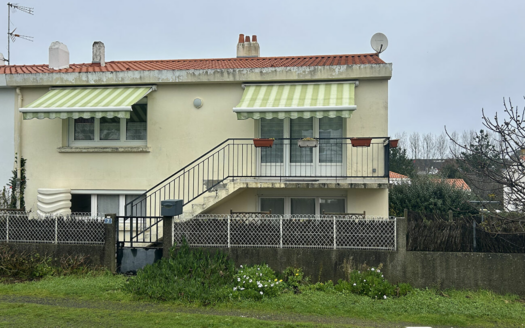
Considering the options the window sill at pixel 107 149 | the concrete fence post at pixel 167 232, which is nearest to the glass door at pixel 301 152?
the concrete fence post at pixel 167 232

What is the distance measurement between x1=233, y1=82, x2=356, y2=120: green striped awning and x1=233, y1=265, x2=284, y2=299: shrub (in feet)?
13.4

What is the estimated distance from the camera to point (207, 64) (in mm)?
14680

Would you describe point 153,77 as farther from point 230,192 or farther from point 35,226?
point 35,226

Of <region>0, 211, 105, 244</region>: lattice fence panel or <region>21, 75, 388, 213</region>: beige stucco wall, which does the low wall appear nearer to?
<region>0, 211, 105, 244</region>: lattice fence panel

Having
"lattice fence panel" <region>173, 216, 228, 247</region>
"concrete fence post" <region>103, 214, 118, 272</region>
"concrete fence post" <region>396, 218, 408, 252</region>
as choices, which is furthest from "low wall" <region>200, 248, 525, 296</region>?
"concrete fence post" <region>103, 214, 118, 272</region>

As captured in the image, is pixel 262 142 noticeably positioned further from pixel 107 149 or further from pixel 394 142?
pixel 107 149

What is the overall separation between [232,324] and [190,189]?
5.91 m

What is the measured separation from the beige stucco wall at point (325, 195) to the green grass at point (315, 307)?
3.53m

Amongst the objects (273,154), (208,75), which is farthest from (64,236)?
(273,154)

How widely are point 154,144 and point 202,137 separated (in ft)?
4.85

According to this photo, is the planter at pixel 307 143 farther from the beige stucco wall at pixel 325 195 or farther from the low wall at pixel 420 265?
the low wall at pixel 420 265

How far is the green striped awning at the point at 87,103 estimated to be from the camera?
11875 millimetres

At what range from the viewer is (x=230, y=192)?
11367 millimetres

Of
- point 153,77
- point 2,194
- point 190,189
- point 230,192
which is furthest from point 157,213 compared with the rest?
point 2,194
